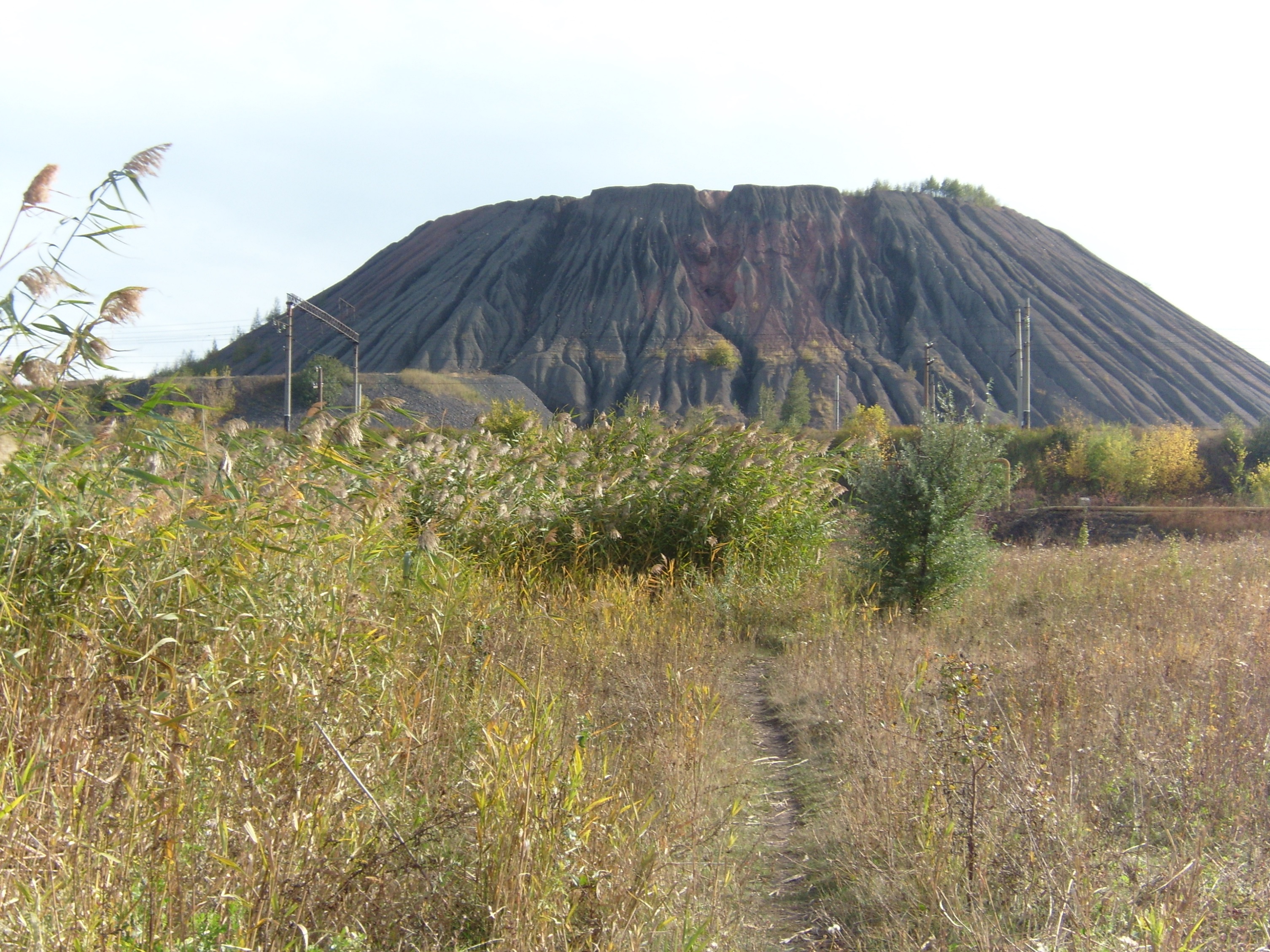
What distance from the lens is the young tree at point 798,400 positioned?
6050cm

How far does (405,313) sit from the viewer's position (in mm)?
91812

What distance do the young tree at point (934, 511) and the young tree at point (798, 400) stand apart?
47265 mm

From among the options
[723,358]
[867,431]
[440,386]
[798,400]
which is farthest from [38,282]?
[723,358]

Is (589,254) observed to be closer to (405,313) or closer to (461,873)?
(405,313)

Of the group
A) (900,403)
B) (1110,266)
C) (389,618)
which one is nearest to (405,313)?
(900,403)

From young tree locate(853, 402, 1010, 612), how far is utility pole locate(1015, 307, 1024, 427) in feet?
132

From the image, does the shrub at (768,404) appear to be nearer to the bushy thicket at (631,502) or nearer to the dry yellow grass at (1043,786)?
the bushy thicket at (631,502)

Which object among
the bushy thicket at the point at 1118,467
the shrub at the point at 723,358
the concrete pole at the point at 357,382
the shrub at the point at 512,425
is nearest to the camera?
the concrete pole at the point at 357,382

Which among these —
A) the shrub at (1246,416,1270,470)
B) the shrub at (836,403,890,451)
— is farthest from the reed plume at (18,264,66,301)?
the shrub at (1246,416,1270,470)

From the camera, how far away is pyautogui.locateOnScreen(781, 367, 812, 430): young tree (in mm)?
60500

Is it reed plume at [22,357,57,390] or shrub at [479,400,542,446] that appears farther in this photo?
shrub at [479,400,542,446]

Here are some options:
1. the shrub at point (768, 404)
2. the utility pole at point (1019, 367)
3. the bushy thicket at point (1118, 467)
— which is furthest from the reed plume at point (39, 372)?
the shrub at point (768, 404)

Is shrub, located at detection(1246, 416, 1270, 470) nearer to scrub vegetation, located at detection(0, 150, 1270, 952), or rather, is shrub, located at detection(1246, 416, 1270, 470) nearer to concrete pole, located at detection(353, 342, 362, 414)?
concrete pole, located at detection(353, 342, 362, 414)

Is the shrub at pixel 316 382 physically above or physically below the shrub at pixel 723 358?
below
